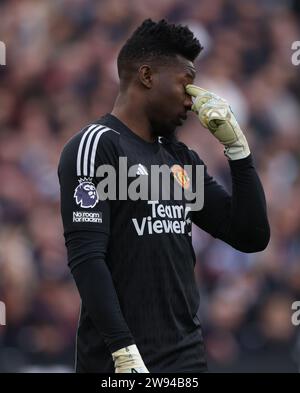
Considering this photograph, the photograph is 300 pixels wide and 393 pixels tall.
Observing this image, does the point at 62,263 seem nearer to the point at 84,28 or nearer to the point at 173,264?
the point at 84,28

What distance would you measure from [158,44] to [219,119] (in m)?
0.34

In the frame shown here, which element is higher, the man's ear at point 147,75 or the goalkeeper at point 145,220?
the man's ear at point 147,75

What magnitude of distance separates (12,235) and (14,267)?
23 cm

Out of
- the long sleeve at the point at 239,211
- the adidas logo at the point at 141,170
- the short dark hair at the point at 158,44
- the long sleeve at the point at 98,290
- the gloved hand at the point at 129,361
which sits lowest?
the gloved hand at the point at 129,361

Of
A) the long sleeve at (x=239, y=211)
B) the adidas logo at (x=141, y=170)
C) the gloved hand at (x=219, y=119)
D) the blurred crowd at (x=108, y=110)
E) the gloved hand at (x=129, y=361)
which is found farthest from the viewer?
the blurred crowd at (x=108, y=110)

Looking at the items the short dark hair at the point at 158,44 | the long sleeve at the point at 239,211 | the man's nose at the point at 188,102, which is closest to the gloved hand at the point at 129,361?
the long sleeve at the point at 239,211

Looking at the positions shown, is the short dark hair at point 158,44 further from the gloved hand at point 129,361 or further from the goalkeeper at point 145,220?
the gloved hand at point 129,361

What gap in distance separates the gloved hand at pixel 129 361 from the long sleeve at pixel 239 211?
2.49 ft

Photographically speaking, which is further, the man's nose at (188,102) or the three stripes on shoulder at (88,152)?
the man's nose at (188,102)

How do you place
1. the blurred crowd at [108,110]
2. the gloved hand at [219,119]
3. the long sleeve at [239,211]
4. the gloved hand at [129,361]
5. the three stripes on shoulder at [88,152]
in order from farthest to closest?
the blurred crowd at [108,110], the long sleeve at [239,211], the gloved hand at [219,119], the three stripes on shoulder at [88,152], the gloved hand at [129,361]

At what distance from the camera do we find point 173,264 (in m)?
3.04

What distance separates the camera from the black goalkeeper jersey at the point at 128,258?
9.43 feet
